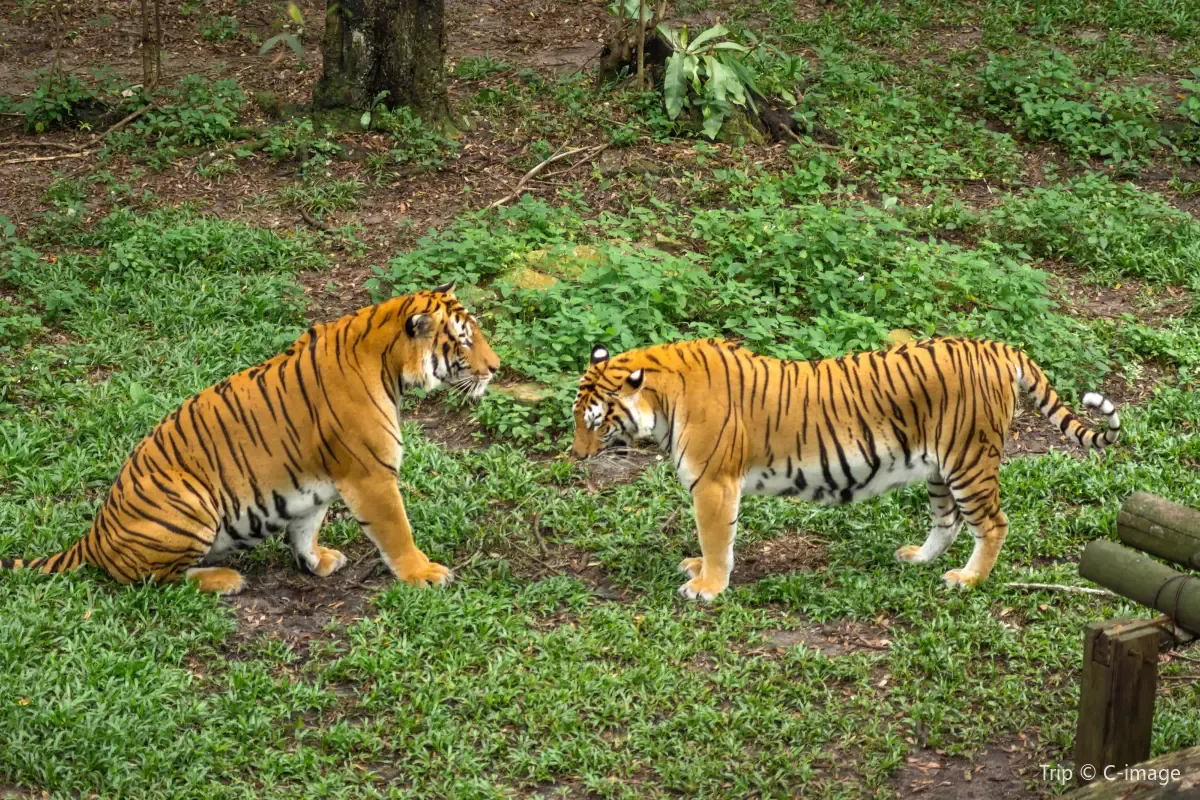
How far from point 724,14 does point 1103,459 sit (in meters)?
7.56

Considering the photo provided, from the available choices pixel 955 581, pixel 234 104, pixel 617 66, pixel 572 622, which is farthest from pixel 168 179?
pixel 955 581

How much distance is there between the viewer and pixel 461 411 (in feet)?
23.2

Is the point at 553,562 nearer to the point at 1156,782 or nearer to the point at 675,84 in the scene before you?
the point at 1156,782

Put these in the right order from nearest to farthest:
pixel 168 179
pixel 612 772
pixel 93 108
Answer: pixel 612 772 → pixel 168 179 → pixel 93 108

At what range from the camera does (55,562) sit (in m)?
5.38

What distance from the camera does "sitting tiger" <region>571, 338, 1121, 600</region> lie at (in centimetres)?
532

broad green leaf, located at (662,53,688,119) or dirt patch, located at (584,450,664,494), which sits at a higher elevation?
broad green leaf, located at (662,53,688,119)

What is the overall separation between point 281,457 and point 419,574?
2.50 ft

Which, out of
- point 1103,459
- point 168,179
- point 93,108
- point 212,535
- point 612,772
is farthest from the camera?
point 93,108

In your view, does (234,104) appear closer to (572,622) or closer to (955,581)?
(572,622)

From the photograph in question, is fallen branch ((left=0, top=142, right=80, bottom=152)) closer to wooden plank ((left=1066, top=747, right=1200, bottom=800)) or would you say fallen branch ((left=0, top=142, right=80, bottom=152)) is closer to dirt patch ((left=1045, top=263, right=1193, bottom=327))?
dirt patch ((left=1045, top=263, right=1193, bottom=327))

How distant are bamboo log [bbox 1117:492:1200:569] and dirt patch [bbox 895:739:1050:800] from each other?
33.0 inches

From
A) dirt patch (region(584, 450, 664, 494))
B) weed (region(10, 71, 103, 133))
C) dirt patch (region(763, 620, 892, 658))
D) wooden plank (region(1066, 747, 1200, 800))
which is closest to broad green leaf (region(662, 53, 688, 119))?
dirt patch (region(584, 450, 664, 494))

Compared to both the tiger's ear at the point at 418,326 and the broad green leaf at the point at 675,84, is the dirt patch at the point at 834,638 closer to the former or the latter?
the tiger's ear at the point at 418,326
